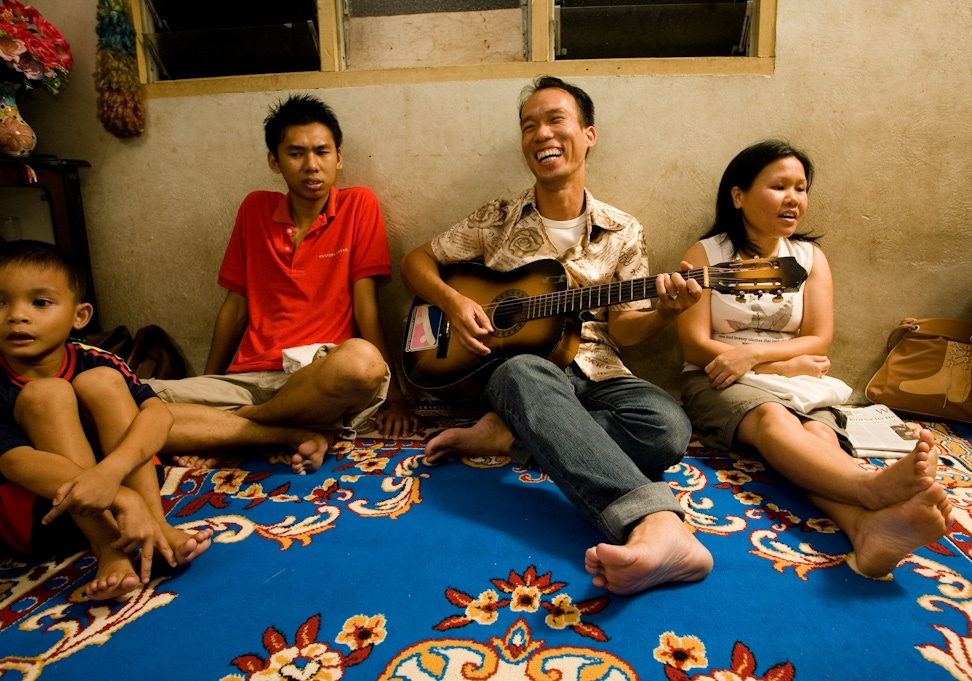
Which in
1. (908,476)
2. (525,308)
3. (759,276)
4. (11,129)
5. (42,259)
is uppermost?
(11,129)

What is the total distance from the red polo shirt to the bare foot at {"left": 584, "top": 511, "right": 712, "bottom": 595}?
4.14ft

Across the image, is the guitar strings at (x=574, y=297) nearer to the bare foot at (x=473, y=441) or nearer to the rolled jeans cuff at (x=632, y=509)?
the bare foot at (x=473, y=441)

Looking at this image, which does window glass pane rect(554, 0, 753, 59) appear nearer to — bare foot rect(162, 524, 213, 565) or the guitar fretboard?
the guitar fretboard

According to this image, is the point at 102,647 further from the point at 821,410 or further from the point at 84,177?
the point at 84,177

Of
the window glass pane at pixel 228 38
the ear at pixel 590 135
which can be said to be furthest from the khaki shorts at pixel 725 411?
the window glass pane at pixel 228 38

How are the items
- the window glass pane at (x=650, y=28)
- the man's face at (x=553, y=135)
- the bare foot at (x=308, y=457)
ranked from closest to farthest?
the bare foot at (x=308, y=457) < the man's face at (x=553, y=135) < the window glass pane at (x=650, y=28)

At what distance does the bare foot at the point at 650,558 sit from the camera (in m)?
1.02

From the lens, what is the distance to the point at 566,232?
1.90 m

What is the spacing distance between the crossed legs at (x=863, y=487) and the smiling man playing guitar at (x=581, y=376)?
24 centimetres

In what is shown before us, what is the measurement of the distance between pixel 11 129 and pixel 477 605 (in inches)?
92.2

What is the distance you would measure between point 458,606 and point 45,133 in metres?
2.62

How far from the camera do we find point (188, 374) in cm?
249

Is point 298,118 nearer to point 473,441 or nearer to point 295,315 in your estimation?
point 295,315

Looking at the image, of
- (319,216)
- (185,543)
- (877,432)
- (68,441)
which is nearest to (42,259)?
(68,441)
